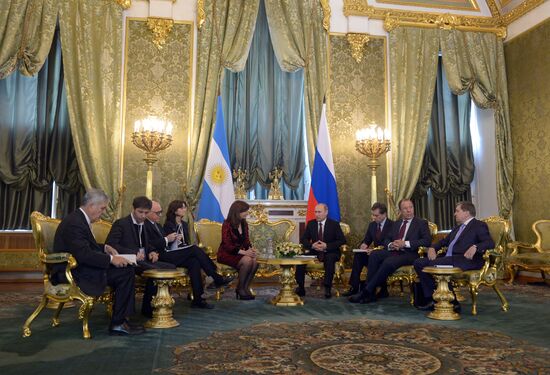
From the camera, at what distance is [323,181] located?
7355 millimetres

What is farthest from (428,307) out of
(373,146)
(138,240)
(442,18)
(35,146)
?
(35,146)

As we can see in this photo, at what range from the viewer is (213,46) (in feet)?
25.0

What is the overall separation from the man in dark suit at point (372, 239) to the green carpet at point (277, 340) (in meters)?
0.65

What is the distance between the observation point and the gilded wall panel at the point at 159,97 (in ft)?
24.4

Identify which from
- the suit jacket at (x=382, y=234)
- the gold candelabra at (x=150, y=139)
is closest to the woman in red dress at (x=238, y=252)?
the gold candelabra at (x=150, y=139)

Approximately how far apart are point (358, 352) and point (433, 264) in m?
2.08

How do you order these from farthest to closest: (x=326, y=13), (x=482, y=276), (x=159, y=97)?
1. (x=326, y=13)
2. (x=159, y=97)
3. (x=482, y=276)

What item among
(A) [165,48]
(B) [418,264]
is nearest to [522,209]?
(B) [418,264]

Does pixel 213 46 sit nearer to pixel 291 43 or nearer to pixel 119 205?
pixel 291 43

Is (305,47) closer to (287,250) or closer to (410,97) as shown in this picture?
(410,97)

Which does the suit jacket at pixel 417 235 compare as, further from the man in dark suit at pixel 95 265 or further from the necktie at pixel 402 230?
the man in dark suit at pixel 95 265

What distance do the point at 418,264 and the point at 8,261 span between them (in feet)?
19.8

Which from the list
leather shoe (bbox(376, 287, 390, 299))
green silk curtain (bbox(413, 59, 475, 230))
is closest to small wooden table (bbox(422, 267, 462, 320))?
leather shoe (bbox(376, 287, 390, 299))

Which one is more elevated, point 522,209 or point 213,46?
point 213,46
